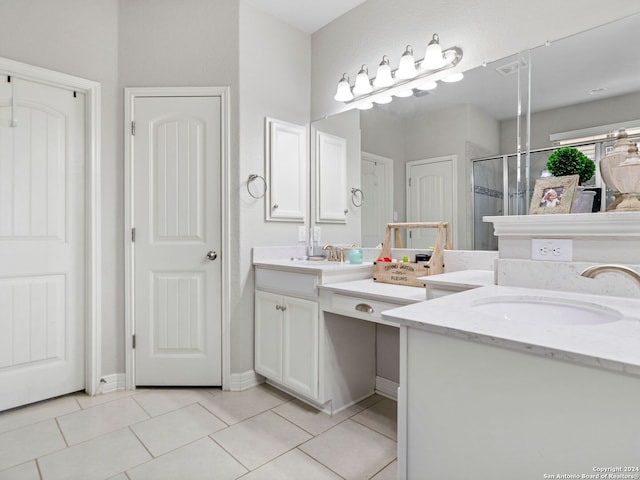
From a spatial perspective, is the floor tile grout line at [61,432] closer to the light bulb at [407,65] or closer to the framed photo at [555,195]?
the framed photo at [555,195]

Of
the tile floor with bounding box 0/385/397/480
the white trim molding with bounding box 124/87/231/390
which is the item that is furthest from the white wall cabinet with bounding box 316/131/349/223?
the tile floor with bounding box 0/385/397/480

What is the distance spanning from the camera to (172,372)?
246 centimetres

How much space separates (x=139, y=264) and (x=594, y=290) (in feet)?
8.00

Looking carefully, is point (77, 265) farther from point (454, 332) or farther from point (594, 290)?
point (594, 290)

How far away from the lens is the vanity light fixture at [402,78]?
205 cm

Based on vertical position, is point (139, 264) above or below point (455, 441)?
above

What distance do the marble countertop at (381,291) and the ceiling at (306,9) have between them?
6.35 feet

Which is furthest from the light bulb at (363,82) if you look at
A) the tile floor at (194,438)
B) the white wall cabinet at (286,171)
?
the tile floor at (194,438)

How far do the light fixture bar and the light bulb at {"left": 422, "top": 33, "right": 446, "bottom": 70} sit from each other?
0.16 feet

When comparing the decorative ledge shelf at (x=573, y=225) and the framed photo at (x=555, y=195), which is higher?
the framed photo at (x=555, y=195)

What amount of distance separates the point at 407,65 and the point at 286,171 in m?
1.09

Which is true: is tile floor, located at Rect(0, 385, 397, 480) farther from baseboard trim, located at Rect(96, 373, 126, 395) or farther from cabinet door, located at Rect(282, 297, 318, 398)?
cabinet door, located at Rect(282, 297, 318, 398)

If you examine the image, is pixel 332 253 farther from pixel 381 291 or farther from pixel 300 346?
A: pixel 381 291

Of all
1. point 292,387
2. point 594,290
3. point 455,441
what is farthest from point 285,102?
point 455,441
